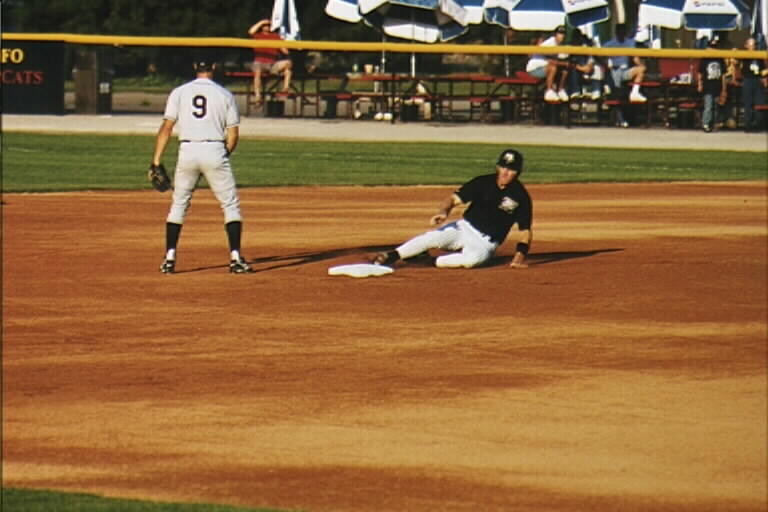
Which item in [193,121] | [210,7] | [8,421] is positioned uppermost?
[210,7]

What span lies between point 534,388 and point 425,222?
9446mm

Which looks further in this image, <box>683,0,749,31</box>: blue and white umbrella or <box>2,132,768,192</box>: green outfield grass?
<box>683,0,749,31</box>: blue and white umbrella

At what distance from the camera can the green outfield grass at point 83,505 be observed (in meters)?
7.80

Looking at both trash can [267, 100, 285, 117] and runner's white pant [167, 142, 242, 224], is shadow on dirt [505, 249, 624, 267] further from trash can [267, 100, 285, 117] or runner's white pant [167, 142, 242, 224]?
trash can [267, 100, 285, 117]

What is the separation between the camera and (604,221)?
2056 centimetres

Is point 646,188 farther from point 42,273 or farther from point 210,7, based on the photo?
point 210,7

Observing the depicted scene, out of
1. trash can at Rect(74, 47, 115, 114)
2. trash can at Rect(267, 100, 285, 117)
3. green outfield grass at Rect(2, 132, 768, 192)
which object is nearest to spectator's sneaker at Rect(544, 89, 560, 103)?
green outfield grass at Rect(2, 132, 768, 192)

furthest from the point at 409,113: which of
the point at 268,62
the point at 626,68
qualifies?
the point at 626,68

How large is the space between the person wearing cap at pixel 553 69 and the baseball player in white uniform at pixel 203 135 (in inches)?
814

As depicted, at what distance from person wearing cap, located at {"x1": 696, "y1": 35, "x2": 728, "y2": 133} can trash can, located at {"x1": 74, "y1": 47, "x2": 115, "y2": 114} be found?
498 inches

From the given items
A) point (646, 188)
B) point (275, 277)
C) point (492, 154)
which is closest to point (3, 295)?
point (275, 277)

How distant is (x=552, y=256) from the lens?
17.3 meters

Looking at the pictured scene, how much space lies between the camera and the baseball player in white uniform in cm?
1473

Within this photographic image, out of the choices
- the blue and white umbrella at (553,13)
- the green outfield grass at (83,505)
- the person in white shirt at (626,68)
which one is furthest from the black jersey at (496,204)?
the person in white shirt at (626,68)
